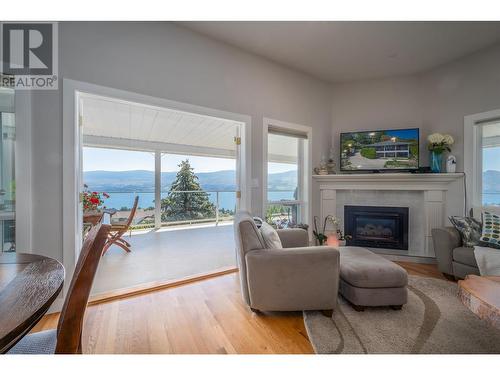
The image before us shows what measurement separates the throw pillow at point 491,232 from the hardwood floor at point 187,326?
2255 mm

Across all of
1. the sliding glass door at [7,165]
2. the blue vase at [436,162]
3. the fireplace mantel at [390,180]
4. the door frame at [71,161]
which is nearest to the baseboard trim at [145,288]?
the door frame at [71,161]

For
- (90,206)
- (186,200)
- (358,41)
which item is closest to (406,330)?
(358,41)

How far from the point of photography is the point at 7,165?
1.81 meters

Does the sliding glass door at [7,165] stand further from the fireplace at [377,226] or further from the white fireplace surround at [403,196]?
the fireplace at [377,226]

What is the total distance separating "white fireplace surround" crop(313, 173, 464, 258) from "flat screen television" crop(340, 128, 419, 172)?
0.62 feet

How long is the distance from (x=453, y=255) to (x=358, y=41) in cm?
276

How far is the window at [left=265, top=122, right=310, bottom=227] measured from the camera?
10.8 ft

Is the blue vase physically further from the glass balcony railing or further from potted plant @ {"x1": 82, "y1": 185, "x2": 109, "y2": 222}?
potted plant @ {"x1": 82, "y1": 185, "x2": 109, "y2": 222}

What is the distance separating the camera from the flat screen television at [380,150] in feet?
10.8

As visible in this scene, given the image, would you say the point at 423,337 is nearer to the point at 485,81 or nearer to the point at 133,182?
the point at 485,81

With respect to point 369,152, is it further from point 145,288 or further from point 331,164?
point 145,288

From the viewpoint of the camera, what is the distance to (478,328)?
1683 mm

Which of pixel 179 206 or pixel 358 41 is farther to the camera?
pixel 179 206

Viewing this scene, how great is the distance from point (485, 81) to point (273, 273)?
364cm
